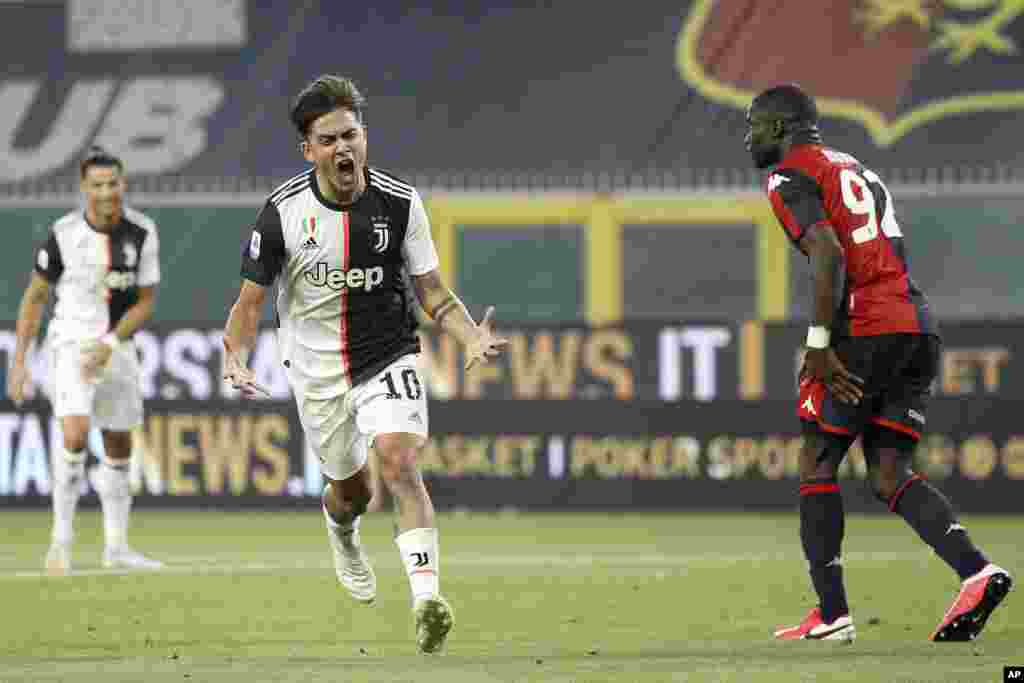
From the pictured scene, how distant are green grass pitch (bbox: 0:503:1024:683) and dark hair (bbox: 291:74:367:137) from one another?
2.00 metres

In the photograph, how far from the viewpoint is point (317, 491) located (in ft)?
55.2

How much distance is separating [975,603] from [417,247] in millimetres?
2479

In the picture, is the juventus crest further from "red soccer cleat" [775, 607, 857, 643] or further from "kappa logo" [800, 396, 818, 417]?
"red soccer cleat" [775, 607, 857, 643]

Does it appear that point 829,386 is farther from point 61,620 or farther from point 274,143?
point 274,143

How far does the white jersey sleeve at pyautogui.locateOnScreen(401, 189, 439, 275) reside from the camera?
28.1 ft

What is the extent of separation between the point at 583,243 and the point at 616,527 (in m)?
5.59

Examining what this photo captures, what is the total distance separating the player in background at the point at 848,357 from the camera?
27.3 ft

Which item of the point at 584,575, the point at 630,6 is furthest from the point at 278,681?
the point at 630,6

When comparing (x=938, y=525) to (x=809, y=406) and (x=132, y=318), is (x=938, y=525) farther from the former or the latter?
(x=132, y=318)

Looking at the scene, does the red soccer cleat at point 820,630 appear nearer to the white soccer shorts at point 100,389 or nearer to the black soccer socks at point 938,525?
the black soccer socks at point 938,525

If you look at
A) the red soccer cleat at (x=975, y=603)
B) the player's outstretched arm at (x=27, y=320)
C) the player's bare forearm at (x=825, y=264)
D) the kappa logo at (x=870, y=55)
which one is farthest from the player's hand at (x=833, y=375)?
the kappa logo at (x=870, y=55)

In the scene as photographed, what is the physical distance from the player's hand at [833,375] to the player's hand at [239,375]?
6.73 ft

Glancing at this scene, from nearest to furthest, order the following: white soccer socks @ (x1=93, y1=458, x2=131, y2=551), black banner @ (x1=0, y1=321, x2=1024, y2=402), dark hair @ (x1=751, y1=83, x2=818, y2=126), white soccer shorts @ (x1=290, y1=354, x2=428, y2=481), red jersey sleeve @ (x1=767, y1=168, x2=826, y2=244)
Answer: red jersey sleeve @ (x1=767, y1=168, x2=826, y2=244) < white soccer shorts @ (x1=290, y1=354, x2=428, y2=481) < dark hair @ (x1=751, y1=83, x2=818, y2=126) < white soccer socks @ (x1=93, y1=458, x2=131, y2=551) < black banner @ (x1=0, y1=321, x2=1024, y2=402)

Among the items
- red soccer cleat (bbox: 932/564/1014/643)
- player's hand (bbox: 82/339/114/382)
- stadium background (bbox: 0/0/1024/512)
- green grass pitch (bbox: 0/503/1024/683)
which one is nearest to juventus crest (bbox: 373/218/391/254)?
green grass pitch (bbox: 0/503/1024/683)
